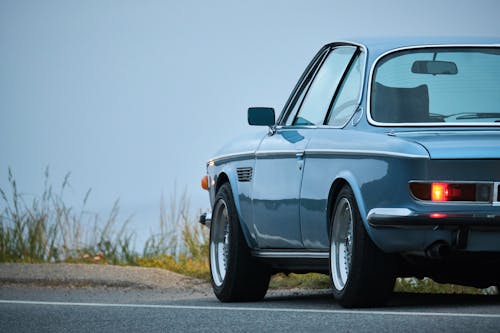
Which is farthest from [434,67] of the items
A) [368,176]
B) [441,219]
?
[441,219]

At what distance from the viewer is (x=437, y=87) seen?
9.30m

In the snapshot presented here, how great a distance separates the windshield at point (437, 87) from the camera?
30.1 feet

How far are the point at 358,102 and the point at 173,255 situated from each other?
7167 millimetres

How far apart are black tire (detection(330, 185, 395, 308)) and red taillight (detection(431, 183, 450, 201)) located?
527 millimetres

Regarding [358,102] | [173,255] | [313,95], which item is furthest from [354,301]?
[173,255]

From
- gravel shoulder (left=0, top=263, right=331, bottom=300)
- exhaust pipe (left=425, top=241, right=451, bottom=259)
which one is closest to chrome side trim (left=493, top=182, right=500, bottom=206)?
exhaust pipe (left=425, top=241, right=451, bottom=259)

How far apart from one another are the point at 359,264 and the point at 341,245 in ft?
1.53

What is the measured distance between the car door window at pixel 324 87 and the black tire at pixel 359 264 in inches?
41.3

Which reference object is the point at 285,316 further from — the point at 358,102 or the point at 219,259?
the point at 219,259

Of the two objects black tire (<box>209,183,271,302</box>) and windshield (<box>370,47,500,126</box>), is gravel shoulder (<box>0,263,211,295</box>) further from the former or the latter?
windshield (<box>370,47,500,126</box>)

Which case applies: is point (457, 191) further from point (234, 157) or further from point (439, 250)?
point (234, 157)

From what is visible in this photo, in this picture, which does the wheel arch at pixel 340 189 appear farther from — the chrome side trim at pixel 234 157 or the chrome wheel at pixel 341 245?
the chrome side trim at pixel 234 157

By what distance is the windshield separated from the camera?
30.1 ft

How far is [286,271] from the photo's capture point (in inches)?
414
